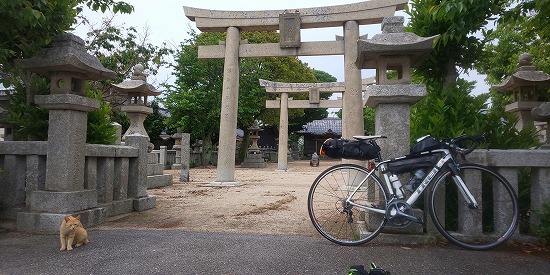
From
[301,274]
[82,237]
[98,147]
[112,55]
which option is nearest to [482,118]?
[301,274]

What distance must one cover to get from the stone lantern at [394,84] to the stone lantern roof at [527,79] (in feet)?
20.5

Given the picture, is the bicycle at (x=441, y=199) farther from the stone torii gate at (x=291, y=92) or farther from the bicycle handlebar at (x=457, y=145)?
the stone torii gate at (x=291, y=92)

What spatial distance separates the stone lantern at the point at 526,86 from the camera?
8242 mm

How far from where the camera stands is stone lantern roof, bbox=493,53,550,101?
822 cm

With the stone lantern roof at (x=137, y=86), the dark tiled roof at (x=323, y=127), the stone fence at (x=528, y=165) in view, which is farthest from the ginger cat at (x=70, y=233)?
the dark tiled roof at (x=323, y=127)

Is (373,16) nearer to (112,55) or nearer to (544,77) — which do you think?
(544,77)

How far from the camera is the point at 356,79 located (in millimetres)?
9477

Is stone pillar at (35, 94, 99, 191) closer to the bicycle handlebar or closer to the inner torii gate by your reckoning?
the bicycle handlebar

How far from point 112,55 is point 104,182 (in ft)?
35.3

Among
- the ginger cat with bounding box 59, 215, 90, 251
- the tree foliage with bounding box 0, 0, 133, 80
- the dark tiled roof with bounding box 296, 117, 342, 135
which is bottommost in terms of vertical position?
the ginger cat with bounding box 59, 215, 90, 251

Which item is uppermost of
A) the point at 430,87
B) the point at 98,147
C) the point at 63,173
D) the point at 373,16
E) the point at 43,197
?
the point at 373,16

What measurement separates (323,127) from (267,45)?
2954 centimetres

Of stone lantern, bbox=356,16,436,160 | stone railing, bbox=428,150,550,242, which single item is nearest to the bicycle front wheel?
stone lantern, bbox=356,16,436,160

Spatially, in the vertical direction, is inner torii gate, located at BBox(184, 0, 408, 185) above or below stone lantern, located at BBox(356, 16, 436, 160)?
above
